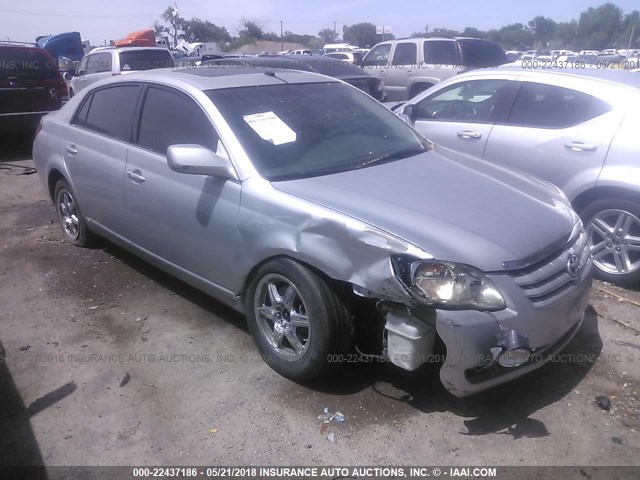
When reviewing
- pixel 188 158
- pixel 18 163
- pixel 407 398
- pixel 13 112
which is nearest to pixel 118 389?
pixel 188 158

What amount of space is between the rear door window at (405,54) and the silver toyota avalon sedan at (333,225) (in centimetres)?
942

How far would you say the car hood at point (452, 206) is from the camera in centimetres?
274

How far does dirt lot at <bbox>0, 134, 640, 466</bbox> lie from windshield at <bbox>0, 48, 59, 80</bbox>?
698cm

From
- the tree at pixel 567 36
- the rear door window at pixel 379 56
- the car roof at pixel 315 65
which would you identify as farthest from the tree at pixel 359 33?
the car roof at pixel 315 65

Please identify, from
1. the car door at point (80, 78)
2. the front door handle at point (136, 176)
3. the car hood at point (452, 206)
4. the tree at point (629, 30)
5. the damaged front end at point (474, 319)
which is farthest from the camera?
the tree at point (629, 30)

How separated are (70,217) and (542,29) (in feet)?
163

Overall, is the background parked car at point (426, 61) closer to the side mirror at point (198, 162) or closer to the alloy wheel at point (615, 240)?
the alloy wheel at point (615, 240)

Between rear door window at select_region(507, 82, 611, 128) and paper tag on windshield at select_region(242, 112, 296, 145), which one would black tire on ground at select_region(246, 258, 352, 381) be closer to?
paper tag on windshield at select_region(242, 112, 296, 145)

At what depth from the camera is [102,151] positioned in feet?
14.7

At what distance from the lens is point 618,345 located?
12.1 feet

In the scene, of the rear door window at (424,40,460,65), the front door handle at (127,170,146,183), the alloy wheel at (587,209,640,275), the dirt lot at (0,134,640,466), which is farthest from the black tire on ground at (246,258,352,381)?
the rear door window at (424,40,460,65)

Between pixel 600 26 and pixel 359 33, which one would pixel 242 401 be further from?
pixel 359 33

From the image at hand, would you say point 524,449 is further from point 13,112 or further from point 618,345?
point 13,112

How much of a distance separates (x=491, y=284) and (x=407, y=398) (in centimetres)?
88
